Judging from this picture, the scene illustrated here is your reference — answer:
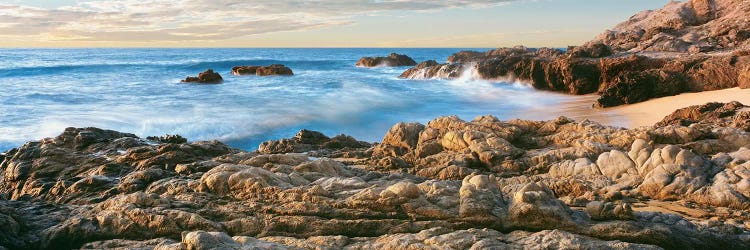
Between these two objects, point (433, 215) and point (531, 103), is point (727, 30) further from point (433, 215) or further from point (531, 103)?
point (433, 215)

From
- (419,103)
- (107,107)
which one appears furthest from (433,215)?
(107,107)

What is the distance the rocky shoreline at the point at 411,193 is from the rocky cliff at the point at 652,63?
440 inches

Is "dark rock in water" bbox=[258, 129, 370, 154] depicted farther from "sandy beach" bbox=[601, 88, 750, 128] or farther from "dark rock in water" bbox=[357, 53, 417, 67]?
"dark rock in water" bbox=[357, 53, 417, 67]

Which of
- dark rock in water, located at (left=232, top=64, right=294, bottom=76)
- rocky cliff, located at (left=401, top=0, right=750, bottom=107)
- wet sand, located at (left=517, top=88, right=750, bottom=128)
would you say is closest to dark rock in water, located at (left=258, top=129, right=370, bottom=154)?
wet sand, located at (left=517, top=88, right=750, bottom=128)

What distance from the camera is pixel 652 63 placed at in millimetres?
26328

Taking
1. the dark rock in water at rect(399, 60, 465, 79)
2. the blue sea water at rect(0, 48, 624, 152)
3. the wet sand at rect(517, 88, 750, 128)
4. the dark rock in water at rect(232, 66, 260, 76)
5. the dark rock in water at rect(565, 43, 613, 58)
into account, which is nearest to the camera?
the wet sand at rect(517, 88, 750, 128)

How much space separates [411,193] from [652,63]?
24240 millimetres

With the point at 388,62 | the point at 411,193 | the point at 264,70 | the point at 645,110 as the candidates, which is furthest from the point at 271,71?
the point at 411,193

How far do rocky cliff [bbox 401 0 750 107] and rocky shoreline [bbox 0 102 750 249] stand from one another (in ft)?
36.7

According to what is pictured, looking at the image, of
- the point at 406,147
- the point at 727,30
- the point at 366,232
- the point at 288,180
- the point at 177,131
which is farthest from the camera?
the point at 727,30

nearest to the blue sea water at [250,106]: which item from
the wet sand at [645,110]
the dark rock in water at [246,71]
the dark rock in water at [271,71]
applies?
the wet sand at [645,110]

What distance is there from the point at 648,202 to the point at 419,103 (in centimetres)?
2441

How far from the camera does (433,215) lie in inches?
227

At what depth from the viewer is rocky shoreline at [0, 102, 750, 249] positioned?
5414mm
